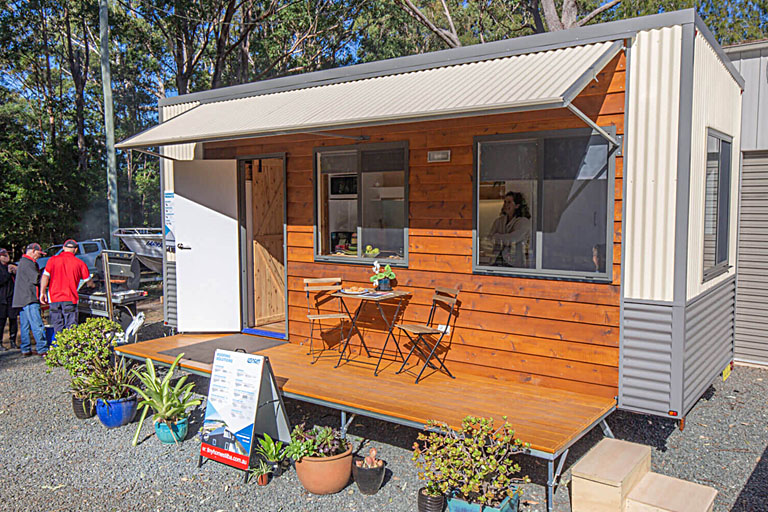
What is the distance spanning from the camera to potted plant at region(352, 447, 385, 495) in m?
3.88

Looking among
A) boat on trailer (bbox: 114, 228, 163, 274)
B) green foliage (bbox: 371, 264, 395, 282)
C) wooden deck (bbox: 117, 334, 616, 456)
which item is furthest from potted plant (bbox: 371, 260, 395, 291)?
boat on trailer (bbox: 114, 228, 163, 274)

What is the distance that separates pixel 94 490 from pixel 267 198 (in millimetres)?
4017

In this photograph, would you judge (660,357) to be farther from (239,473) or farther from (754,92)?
(754,92)

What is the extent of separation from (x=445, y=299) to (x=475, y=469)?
6.19ft

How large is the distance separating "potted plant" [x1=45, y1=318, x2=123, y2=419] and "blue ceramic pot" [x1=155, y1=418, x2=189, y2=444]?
91 cm

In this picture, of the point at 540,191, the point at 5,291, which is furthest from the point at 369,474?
the point at 5,291

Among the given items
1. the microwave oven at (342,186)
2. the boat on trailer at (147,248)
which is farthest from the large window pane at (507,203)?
the boat on trailer at (147,248)

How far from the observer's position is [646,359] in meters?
4.17

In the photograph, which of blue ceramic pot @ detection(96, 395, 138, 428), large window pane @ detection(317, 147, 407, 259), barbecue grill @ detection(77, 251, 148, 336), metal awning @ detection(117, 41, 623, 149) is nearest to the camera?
metal awning @ detection(117, 41, 623, 149)

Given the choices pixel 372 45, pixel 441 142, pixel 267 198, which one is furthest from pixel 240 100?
pixel 372 45

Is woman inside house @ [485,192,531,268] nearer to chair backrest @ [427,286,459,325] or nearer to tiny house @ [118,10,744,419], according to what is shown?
tiny house @ [118,10,744,419]

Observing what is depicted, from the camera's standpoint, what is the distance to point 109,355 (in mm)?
5449

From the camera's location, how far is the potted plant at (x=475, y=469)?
10.8 feet

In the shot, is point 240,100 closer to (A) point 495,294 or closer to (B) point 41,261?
(A) point 495,294
